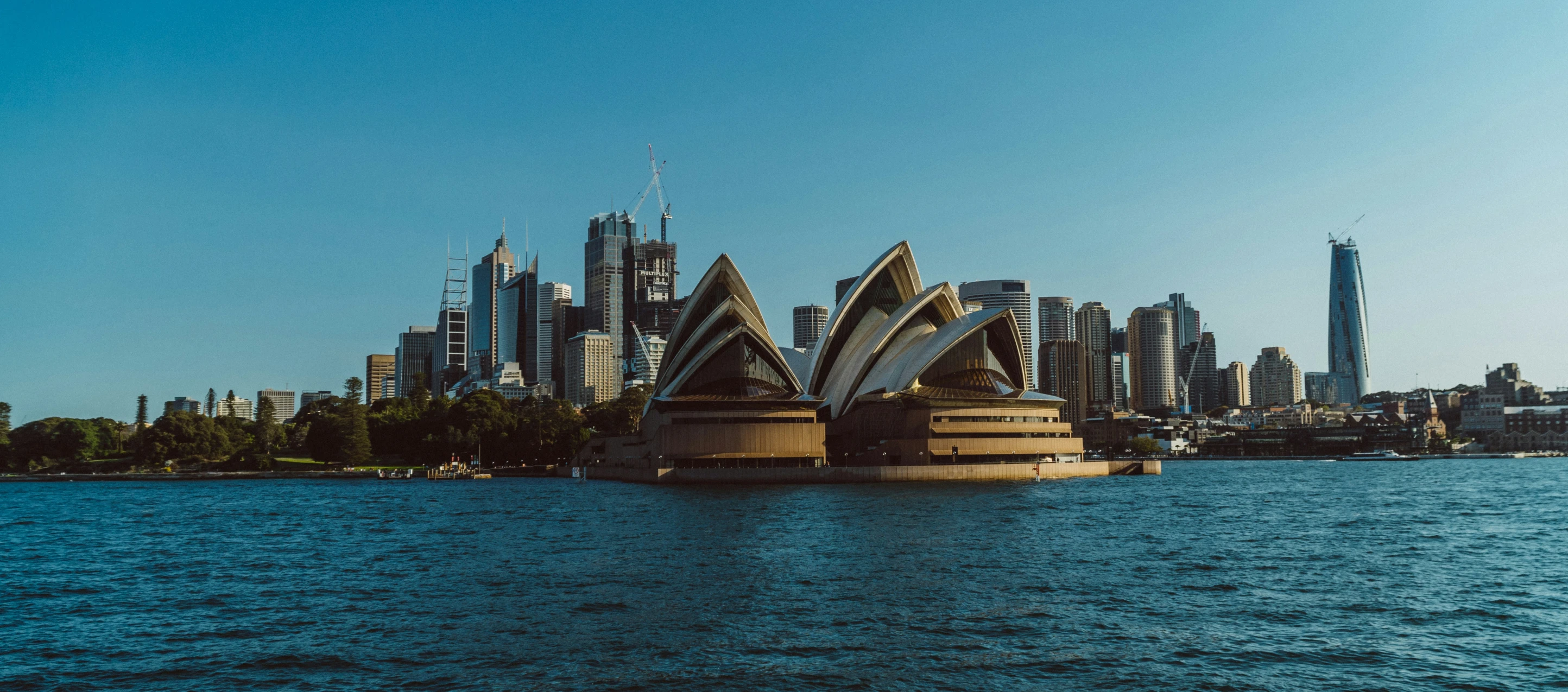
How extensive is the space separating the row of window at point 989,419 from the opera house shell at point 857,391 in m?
0.11

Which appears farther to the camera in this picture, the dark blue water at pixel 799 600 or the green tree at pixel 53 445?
the green tree at pixel 53 445

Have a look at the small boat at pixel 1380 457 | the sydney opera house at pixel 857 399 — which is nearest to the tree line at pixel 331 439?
the sydney opera house at pixel 857 399

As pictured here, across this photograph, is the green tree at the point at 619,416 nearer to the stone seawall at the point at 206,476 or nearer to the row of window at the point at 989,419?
the stone seawall at the point at 206,476

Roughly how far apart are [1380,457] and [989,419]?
121m

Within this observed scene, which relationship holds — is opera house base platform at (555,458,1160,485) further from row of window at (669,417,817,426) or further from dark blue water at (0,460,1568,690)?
dark blue water at (0,460,1568,690)

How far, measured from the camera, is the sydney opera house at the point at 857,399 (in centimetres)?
8925

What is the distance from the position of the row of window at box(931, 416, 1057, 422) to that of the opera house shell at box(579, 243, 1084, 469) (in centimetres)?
11

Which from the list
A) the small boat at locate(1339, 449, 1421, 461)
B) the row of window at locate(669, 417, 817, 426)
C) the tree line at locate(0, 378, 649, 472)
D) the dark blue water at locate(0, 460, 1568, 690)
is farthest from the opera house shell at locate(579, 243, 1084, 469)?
the small boat at locate(1339, 449, 1421, 461)

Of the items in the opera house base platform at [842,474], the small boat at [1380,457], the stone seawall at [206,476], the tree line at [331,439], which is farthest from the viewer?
the small boat at [1380,457]

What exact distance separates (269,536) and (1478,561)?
4661 centimetres

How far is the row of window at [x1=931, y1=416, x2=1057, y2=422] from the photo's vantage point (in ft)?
304

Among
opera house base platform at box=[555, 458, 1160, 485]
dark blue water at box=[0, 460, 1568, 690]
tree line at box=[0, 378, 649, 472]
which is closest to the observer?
dark blue water at box=[0, 460, 1568, 690]

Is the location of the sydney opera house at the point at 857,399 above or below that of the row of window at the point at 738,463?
above

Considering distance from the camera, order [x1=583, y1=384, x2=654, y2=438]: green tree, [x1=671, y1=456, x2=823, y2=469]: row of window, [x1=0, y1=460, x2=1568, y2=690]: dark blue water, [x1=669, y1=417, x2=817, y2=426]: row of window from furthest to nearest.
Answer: [x1=583, y1=384, x2=654, y2=438]: green tree < [x1=669, y1=417, x2=817, y2=426]: row of window < [x1=671, y1=456, x2=823, y2=469]: row of window < [x1=0, y1=460, x2=1568, y2=690]: dark blue water
